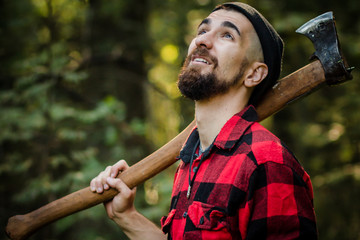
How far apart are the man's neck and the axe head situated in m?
0.53

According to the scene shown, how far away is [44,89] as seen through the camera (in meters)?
4.17

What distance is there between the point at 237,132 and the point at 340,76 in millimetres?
748

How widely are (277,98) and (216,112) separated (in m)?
0.45

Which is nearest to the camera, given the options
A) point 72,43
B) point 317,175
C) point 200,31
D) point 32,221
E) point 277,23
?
point 200,31

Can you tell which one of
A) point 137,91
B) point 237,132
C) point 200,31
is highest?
point 200,31

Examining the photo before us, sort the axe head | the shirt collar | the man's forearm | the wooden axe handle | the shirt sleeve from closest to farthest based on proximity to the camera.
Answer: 1. the shirt sleeve
2. the shirt collar
3. the axe head
4. the wooden axe handle
5. the man's forearm

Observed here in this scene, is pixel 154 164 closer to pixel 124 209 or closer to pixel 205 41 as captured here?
pixel 124 209

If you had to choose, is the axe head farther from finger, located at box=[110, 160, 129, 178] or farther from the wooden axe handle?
finger, located at box=[110, 160, 129, 178]

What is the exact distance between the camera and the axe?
74.4 inches

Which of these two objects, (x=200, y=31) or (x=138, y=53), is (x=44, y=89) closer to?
(x=138, y=53)

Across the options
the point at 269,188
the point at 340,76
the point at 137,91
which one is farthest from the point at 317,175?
the point at 269,188

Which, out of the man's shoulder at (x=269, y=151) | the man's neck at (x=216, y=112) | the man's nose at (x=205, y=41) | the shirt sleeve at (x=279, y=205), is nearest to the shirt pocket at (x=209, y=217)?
the shirt sleeve at (x=279, y=205)

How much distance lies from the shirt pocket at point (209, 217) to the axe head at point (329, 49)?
109 cm

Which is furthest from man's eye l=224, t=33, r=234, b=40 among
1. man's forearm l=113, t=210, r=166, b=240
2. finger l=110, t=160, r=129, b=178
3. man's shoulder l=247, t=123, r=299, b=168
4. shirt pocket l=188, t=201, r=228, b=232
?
man's forearm l=113, t=210, r=166, b=240
